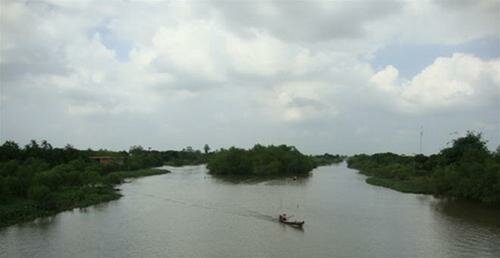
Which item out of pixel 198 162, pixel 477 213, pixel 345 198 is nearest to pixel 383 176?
pixel 345 198

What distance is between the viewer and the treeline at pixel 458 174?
43.9 m

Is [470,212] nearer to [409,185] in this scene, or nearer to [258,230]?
[258,230]

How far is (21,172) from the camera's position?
146ft

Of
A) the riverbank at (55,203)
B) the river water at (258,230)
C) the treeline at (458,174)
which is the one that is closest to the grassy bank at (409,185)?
the treeline at (458,174)

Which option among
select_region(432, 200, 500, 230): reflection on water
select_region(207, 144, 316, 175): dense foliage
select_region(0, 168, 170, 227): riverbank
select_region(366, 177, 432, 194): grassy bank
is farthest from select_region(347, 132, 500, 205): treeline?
select_region(0, 168, 170, 227): riverbank

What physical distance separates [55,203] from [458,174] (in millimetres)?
37092

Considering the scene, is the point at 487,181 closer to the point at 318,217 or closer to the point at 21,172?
the point at 318,217

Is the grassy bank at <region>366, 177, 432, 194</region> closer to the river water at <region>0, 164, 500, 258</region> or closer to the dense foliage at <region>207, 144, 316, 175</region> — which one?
the river water at <region>0, 164, 500, 258</region>

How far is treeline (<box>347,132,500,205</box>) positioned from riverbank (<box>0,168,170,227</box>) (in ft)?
107

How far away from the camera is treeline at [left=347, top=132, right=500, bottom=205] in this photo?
43.9 metres

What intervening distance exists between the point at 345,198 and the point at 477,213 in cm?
1261

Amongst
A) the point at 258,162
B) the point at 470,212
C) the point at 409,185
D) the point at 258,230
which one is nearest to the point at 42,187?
the point at 258,230

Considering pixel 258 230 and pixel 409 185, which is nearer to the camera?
pixel 258 230

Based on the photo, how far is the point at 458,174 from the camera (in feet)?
162
